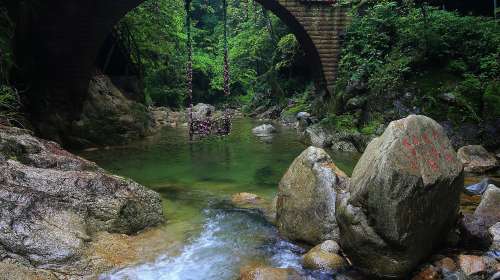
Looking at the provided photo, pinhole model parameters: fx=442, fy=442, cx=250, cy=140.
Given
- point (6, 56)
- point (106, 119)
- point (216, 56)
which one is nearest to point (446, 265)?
point (6, 56)

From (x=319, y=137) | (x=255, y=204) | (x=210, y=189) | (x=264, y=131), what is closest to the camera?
(x=255, y=204)

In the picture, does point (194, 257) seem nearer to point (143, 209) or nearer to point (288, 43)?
point (143, 209)

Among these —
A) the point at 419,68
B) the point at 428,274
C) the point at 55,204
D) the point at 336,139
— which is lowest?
the point at 336,139

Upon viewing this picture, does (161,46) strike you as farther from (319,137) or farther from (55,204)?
(55,204)

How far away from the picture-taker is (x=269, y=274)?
4.35 metres

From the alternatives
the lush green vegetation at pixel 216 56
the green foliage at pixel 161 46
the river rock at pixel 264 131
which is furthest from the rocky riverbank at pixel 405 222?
the lush green vegetation at pixel 216 56

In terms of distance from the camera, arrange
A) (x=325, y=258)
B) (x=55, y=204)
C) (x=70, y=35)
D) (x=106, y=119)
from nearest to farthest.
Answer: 1. (x=325, y=258)
2. (x=55, y=204)
3. (x=70, y=35)
4. (x=106, y=119)

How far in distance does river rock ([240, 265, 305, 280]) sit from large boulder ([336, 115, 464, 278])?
63cm

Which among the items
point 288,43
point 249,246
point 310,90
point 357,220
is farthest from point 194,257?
point 288,43

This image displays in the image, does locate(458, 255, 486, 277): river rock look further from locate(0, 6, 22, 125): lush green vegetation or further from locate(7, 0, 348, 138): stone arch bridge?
locate(7, 0, 348, 138): stone arch bridge

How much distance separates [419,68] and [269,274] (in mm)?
8702

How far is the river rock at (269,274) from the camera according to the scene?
170 inches

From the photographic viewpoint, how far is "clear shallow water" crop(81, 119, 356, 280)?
486 centimetres

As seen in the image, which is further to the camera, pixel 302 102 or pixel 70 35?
pixel 302 102
